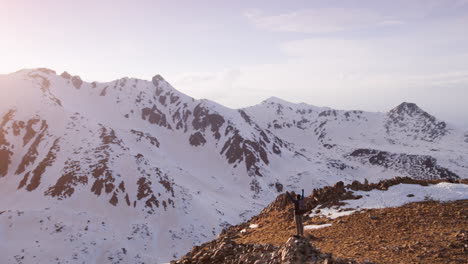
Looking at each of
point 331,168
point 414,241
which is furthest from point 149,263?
point 331,168

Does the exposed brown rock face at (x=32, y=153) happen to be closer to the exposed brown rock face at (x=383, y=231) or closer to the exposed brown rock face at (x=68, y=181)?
the exposed brown rock face at (x=68, y=181)

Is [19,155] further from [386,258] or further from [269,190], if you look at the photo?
[386,258]

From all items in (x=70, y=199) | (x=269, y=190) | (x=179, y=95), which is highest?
(x=179, y=95)

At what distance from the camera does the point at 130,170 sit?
92.0 meters

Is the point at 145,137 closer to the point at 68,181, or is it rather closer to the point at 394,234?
the point at 68,181

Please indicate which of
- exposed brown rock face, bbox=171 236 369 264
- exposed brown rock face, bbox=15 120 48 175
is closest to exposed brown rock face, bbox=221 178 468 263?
exposed brown rock face, bbox=171 236 369 264

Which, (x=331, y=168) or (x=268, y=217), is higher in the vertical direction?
(x=268, y=217)

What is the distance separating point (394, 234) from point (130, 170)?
8502 centimetres

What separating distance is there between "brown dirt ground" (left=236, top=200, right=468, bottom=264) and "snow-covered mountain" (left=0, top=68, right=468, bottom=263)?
52806mm

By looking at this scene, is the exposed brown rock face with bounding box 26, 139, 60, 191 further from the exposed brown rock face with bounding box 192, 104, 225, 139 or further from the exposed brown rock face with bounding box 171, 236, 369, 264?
the exposed brown rock face with bounding box 171, 236, 369, 264

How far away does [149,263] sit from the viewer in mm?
62750

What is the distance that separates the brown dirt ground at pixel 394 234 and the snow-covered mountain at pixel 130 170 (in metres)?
52.8

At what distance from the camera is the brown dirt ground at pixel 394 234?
12.9m

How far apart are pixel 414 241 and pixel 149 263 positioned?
5804 cm
